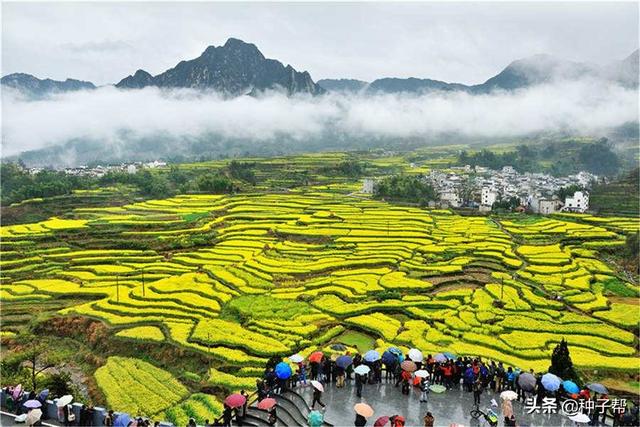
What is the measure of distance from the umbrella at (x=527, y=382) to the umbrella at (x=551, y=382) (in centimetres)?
31

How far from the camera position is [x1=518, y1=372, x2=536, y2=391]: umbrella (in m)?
17.1

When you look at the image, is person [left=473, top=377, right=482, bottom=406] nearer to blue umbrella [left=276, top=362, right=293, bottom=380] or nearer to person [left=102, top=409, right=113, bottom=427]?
blue umbrella [left=276, top=362, right=293, bottom=380]

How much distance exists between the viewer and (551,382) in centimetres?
1684

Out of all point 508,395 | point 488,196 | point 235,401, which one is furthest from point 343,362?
point 488,196

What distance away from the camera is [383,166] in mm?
134250

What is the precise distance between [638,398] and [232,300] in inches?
887

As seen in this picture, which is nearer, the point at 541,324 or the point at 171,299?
the point at 541,324

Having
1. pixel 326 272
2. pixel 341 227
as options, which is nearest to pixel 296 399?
pixel 326 272

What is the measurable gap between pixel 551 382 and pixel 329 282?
21.6m

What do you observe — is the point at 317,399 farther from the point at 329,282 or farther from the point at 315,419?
the point at 329,282

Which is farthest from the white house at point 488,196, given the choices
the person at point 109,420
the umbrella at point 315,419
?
the person at point 109,420

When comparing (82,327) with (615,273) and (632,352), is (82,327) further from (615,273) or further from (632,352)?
(615,273)

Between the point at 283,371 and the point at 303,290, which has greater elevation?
the point at 283,371

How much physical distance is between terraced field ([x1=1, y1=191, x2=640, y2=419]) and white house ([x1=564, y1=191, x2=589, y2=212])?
28.3 feet
